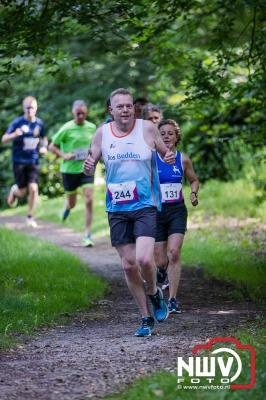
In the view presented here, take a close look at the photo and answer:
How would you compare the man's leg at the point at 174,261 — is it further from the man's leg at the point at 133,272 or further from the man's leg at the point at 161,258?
the man's leg at the point at 133,272

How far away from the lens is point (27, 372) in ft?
20.7

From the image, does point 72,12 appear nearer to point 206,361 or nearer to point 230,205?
point 206,361

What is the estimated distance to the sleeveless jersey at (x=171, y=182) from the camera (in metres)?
9.12

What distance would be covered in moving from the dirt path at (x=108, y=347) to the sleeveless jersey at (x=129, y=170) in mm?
1196

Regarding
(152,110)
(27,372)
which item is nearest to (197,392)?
(27,372)

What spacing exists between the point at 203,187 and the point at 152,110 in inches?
381

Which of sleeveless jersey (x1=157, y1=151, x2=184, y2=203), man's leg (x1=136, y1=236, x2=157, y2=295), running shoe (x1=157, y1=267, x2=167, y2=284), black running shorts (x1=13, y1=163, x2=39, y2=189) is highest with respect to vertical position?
black running shorts (x1=13, y1=163, x2=39, y2=189)

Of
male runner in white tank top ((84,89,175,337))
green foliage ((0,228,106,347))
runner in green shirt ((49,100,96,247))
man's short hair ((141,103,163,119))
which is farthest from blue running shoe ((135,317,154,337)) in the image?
runner in green shirt ((49,100,96,247))

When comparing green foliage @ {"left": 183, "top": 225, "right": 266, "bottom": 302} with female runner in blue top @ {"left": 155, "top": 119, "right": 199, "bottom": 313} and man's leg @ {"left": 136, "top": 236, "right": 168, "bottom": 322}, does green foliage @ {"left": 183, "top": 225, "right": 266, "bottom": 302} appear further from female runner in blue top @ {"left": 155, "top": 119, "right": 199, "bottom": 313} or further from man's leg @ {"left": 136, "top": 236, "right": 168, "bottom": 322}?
man's leg @ {"left": 136, "top": 236, "right": 168, "bottom": 322}

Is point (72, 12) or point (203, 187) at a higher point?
point (72, 12)

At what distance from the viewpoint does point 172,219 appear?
9.11 metres

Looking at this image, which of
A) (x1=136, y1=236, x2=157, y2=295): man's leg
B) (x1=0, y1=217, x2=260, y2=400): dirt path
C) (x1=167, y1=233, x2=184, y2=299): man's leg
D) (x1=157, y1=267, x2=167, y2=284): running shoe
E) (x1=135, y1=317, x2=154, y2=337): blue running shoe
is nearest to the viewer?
(x1=0, y1=217, x2=260, y2=400): dirt path

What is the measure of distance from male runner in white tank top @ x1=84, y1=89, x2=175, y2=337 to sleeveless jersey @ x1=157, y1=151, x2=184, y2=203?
4.87ft

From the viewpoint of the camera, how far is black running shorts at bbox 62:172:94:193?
14281 millimetres
